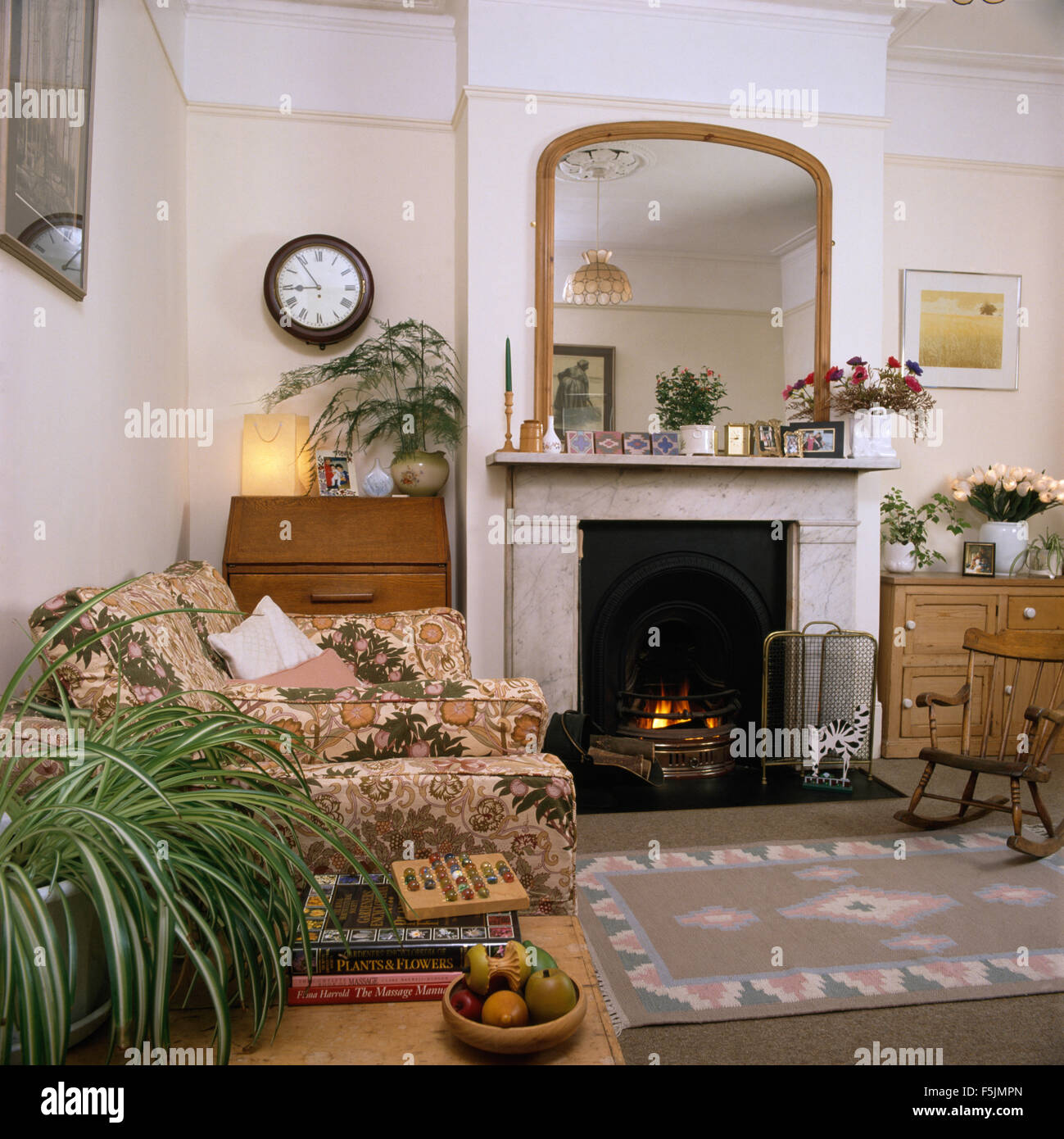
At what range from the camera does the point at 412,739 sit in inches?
72.2

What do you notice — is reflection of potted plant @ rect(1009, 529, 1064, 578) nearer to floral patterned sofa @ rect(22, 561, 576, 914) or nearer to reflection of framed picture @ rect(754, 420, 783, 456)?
reflection of framed picture @ rect(754, 420, 783, 456)

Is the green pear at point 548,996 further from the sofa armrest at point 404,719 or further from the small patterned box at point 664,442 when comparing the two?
the small patterned box at point 664,442

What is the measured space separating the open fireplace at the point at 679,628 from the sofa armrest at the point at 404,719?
2068 millimetres

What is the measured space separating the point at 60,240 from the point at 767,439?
2.79m

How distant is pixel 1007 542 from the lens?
4457 millimetres

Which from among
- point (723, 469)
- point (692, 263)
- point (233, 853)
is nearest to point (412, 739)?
point (233, 853)

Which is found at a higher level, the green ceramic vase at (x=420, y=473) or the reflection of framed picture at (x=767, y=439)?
the reflection of framed picture at (x=767, y=439)

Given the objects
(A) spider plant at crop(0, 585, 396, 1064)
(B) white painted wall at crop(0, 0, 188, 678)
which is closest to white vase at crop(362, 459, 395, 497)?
(B) white painted wall at crop(0, 0, 188, 678)

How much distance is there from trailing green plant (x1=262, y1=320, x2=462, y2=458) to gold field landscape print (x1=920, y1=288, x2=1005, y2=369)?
2.41 meters

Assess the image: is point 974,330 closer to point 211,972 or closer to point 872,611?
point 872,611

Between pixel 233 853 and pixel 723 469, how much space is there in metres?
3.14

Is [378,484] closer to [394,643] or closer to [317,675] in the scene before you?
[394,643]

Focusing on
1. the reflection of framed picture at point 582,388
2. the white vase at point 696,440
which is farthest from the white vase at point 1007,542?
the reflection of framed picture at point 582,388

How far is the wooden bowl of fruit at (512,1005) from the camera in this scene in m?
1.01
